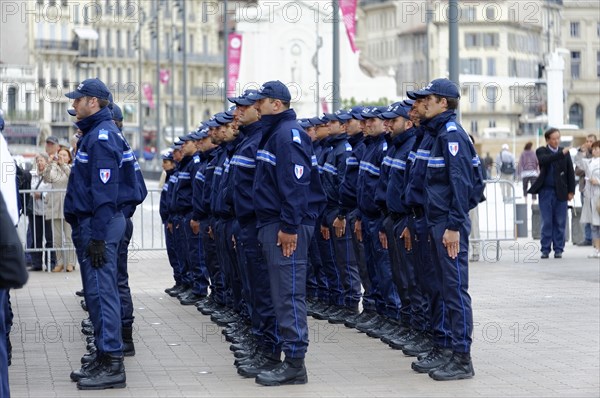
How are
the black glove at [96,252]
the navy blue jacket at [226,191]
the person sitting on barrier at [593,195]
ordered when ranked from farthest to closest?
the person sitting on barrier at [593,195], the navy blue jacket at [226,191], the black glove at [96,252]

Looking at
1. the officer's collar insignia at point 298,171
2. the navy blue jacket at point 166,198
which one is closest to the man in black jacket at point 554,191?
the navy blue jacket at point 166,198

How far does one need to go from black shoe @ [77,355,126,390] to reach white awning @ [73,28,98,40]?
12039 centimetres

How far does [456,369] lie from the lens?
13.3 m

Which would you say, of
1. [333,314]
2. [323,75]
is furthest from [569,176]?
[323,75]

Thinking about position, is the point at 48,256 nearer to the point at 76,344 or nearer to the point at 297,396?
the point at 76,344

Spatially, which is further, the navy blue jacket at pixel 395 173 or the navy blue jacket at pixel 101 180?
the navy blue jacket at pixel 395 173

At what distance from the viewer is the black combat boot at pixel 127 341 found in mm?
15164

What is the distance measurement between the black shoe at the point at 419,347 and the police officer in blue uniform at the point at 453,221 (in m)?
1.25

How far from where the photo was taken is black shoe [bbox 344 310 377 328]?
17.0 metres

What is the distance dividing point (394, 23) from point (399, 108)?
156706mm

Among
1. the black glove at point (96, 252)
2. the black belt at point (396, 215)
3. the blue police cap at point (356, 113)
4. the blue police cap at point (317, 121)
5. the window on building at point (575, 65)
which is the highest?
the window on building at point (575, 65)

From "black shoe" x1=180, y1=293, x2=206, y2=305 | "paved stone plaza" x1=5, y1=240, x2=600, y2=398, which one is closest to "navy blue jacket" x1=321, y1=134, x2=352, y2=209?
"paved stone plaza" x1=5, y1=240, x2=600, y2=398

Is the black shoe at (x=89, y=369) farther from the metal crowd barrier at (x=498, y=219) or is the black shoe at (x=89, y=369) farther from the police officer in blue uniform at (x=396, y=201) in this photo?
the metal crowd barrier at (x=498, y=219)

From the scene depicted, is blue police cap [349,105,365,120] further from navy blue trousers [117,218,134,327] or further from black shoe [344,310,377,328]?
navy blue trousers [117,218,134,327]
